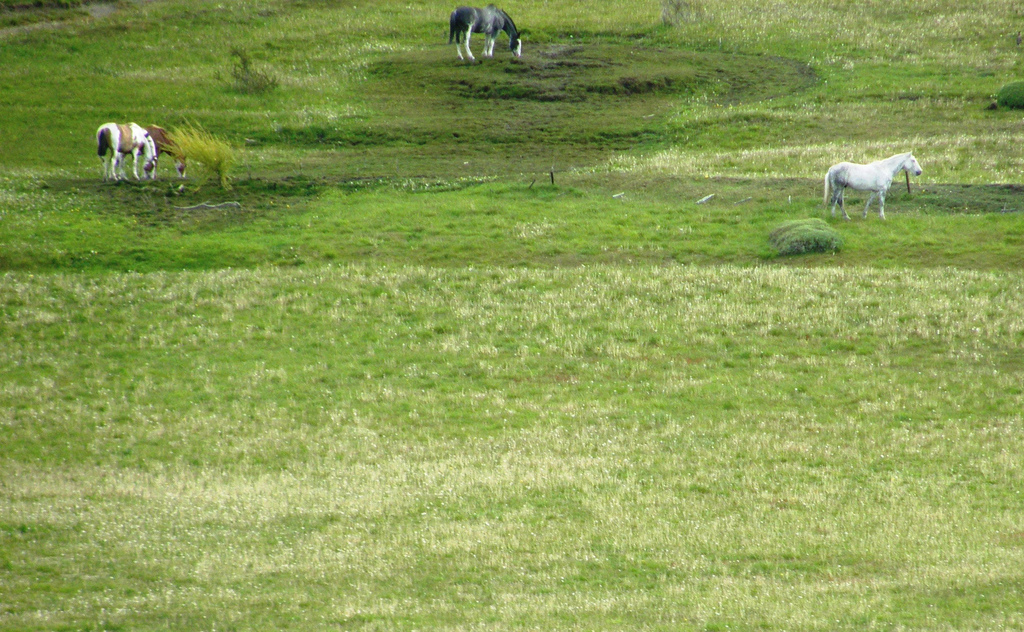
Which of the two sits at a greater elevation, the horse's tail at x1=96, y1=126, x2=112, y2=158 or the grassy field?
the horse's tail at x1=96, y1=126, x2=112, y2=158

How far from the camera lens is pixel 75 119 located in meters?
42.4

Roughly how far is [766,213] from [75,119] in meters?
29.4

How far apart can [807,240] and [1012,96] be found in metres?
22.5

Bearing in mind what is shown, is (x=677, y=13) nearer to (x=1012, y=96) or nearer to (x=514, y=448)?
(x=1012, y=96)

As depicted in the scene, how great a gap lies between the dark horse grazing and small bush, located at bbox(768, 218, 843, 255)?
87.6 ft

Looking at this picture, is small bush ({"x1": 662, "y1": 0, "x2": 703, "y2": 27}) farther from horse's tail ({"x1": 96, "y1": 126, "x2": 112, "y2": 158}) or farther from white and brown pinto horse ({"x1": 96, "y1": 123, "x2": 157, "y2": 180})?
horse's tail ({"x1": 96, "y1": 126, "x2": 112, "y2": 158})

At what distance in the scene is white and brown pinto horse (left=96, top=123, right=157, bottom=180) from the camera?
1297 inches

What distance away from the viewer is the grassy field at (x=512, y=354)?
11750 mm

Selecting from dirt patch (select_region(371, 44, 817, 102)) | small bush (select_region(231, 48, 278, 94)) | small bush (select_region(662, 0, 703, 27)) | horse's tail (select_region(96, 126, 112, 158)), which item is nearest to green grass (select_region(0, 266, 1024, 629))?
horse's tail (select_region(96, 126, 112, 158))

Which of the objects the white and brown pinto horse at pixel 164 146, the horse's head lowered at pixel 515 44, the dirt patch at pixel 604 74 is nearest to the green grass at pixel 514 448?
the white and brown pinto horse at pixel 164 146

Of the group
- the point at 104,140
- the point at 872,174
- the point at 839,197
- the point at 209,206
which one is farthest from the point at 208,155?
the point at 872,174

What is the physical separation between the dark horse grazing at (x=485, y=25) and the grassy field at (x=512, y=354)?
Answer: 6.22ft

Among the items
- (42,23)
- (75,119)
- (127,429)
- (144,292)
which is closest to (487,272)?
(144,292)

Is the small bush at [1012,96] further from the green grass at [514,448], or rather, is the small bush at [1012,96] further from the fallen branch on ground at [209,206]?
the fallen branch on ground at [209,206]
